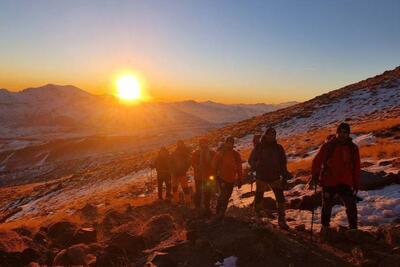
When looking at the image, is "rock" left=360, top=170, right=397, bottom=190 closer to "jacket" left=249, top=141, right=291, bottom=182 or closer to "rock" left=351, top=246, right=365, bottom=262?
"jacket" left=249, top=141, right=291, bottom=182

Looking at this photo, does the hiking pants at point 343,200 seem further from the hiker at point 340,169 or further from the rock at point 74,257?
the rock at point 74,257

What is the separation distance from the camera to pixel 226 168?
1095 centimetres

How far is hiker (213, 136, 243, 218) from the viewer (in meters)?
10.9

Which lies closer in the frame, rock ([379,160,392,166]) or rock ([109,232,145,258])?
rock ([109,232,145,258])

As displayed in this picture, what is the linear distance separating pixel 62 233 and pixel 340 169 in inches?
304

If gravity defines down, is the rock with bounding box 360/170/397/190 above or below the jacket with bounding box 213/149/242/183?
below

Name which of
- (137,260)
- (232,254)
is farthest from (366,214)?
(137,260)

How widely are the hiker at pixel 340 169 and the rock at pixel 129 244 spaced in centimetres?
422

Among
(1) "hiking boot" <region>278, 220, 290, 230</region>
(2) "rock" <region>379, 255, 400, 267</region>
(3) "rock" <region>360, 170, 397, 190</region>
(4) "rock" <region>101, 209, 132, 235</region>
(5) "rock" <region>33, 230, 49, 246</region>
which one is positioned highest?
(3) "rock" <region>360, 170, 397, 190</region>

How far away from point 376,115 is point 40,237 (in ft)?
118

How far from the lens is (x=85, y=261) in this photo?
28.6 ft

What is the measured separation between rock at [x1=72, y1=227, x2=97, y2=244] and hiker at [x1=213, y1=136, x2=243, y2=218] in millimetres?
3546

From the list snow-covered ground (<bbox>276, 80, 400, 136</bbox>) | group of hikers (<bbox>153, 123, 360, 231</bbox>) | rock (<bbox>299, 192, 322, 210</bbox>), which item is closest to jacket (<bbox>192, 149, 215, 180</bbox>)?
group of hikers (<bbox>153, 123, 360, 231</bbox>)

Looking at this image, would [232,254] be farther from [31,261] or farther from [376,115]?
[376,115]
